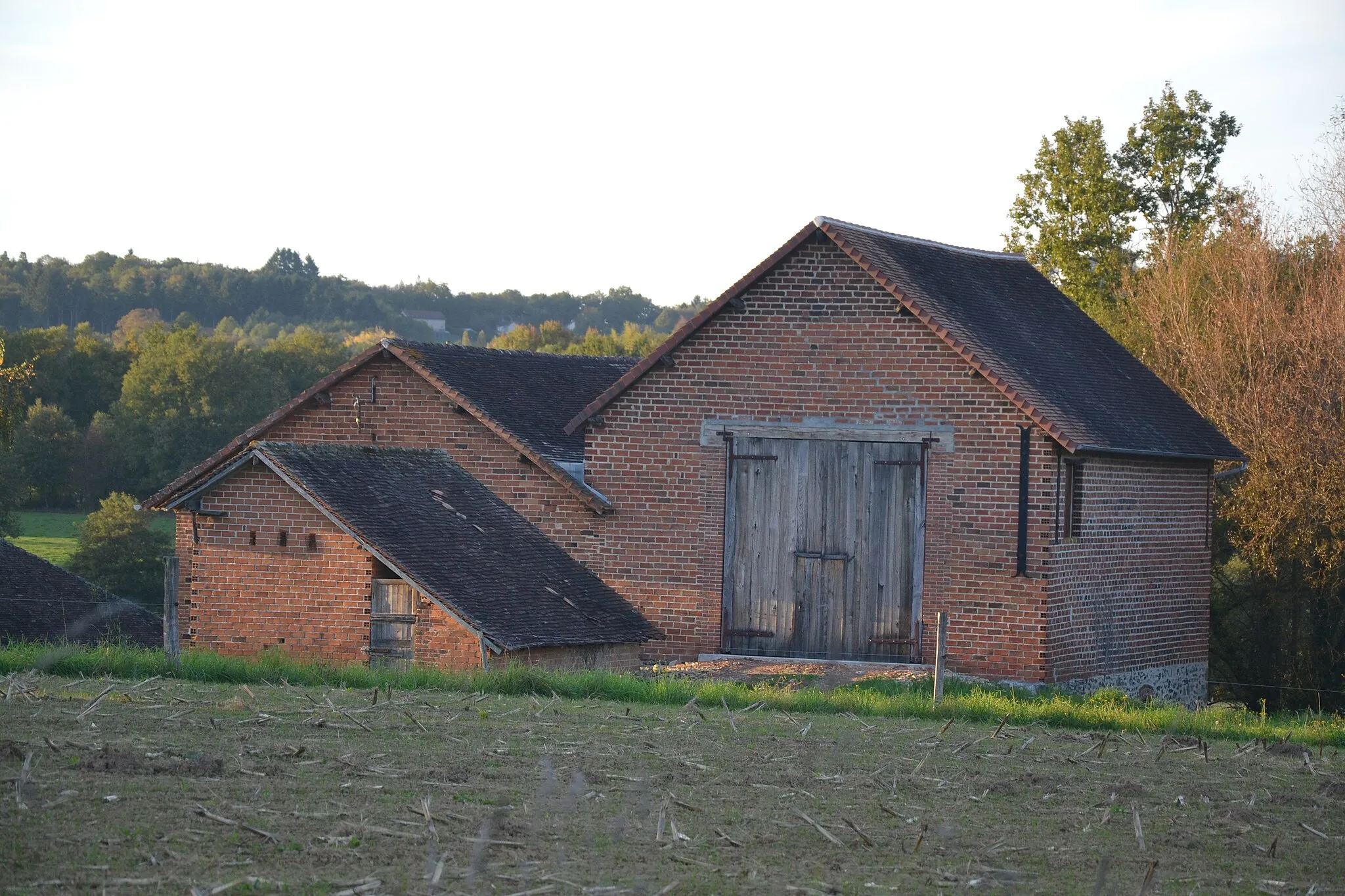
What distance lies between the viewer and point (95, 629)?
1242 inches

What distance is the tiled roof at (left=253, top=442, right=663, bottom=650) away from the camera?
61.1 ft

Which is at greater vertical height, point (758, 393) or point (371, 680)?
point (758, 393)

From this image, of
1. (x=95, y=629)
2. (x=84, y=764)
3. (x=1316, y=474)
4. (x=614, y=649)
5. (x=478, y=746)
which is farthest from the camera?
(x=95, y=629)

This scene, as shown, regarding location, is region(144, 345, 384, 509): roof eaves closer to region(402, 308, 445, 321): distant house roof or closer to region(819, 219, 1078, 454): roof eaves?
region(819, 219, 1078, 454): roof eaves

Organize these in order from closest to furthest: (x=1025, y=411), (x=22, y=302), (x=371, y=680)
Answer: (x=371, y=680)
(x=1025, y=411)
(x=22, y=302)

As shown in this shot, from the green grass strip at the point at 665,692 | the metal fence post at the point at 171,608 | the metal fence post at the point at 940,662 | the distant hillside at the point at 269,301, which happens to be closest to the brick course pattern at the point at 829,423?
the metal fence post at the point at 171,608

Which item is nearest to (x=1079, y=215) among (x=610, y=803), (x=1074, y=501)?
(x=1074, y=501)

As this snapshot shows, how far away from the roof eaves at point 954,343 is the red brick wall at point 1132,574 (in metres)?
1.23

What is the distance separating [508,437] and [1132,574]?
8562 mm

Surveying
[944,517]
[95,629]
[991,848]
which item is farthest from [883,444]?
[95,629]

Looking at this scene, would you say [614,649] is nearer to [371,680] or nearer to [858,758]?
[371,680]

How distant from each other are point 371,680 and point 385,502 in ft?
18.4

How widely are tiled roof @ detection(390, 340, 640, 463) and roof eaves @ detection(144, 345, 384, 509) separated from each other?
2.11 feet

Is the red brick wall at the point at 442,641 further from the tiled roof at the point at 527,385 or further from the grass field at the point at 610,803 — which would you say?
the grass field at the point at 610,803
